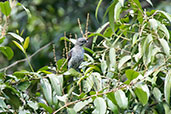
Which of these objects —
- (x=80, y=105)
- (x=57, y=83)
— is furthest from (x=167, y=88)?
(x=57, y=83)

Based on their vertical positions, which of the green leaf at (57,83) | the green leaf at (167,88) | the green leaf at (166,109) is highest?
the green leaf at (57,83)

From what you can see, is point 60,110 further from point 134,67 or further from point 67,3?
point 67,3

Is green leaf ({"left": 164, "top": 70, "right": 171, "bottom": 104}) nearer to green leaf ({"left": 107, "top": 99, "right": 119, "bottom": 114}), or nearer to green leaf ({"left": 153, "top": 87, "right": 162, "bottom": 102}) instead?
green leaf ({"left": 153, "top": 87, "right": 162, "bottom": 102})

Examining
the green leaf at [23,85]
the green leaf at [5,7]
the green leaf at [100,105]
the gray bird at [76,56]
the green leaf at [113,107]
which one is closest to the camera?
the green leaf at [100,105]

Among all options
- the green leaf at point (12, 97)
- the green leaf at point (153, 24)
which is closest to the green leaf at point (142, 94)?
the green leaf at point (153, 24)

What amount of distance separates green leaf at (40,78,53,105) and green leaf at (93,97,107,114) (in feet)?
1.04

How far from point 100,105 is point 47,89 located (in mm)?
399

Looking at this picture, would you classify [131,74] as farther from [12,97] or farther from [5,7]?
[5,7]

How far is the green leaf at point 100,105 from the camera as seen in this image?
2043 millimetres

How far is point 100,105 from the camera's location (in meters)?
2.06

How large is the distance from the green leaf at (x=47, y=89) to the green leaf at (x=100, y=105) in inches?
12.5

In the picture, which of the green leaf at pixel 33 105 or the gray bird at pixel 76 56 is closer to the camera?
the green leaf at pixel 33 105

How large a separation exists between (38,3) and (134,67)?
514 centimetres

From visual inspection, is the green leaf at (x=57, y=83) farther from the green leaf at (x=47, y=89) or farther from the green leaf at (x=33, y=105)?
the green leaf at (x=33, y=105)
